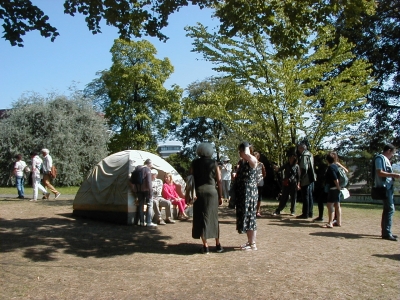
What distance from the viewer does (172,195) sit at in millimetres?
12211

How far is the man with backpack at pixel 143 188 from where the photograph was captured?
1094 centimetres

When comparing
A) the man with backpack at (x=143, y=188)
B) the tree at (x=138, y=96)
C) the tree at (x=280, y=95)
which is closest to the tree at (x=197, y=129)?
the tree at (x=138, y=96)

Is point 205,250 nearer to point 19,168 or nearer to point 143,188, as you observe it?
point 143,188

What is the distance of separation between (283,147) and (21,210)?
8051mm

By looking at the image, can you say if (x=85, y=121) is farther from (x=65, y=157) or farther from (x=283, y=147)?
(x=283, y=147)

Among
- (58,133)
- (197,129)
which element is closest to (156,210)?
(58,133)

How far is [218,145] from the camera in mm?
43250

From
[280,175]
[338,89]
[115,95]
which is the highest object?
[115,95]

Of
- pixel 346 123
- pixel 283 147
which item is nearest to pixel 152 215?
pixel 283 147

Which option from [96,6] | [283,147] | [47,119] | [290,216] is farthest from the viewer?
[47,119]

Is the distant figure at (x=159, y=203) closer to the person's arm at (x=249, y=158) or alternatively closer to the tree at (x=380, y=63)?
the person's arm at (x=249, y=158)

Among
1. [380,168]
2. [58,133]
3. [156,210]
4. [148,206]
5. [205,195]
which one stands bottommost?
[156,210]

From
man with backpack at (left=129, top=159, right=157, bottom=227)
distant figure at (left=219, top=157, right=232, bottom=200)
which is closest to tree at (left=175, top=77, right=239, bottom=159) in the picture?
distant figure at (left=219, top=157, right=232, bottom=200)

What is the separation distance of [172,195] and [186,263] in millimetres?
5054
